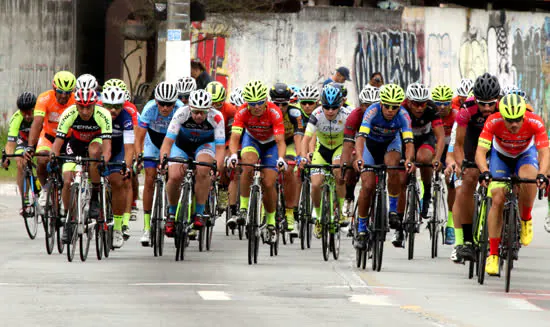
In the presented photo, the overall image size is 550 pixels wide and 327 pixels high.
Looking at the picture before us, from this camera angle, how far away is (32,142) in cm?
1847

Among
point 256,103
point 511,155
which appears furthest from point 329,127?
point 511,155

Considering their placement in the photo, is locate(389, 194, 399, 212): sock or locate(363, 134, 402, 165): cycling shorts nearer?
locate(363, 134, 402, 165): cycling shorts

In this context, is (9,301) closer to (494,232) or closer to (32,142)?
(494,232)

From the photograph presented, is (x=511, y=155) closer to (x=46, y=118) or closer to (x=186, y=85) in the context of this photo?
(x=186, y=85)

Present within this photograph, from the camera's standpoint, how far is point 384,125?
16766 millimetres

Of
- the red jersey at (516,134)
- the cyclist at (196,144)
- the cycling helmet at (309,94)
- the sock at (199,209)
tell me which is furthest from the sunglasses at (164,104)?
the red jersey at (516,134)

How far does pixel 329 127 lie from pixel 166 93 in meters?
2.19

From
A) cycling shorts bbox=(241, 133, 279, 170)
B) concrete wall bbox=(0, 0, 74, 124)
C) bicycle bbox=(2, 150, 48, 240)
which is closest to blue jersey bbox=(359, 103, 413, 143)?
cycling shorts bbox=(241, 133, 279, 170)

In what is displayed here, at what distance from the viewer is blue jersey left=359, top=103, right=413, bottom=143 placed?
54.2 feet

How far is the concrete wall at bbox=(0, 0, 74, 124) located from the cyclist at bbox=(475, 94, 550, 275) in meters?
21.4

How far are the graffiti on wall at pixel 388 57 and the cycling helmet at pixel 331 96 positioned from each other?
1892 cm

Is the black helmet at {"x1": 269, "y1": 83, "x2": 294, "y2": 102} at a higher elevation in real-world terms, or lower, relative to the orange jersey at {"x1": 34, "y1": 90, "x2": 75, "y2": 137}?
higher

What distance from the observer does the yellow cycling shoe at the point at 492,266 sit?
1416cm

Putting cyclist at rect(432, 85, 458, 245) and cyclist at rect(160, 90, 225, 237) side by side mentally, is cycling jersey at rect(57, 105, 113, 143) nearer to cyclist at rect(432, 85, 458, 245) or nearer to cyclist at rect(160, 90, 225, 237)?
cyclist at rect(160, 90, 225, 237)
